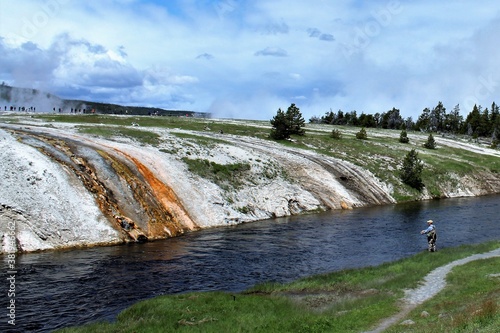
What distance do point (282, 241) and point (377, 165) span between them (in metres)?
44.6

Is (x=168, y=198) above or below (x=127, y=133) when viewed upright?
below

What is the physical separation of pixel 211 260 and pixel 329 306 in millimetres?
13034

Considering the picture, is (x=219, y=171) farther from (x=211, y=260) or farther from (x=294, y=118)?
(x=294, y=118)

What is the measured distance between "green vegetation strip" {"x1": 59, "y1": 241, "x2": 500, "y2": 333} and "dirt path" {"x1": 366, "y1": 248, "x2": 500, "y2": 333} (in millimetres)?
401

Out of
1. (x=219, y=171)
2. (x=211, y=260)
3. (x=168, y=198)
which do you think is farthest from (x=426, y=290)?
(x=219, y=171)

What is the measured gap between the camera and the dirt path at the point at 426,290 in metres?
19.0

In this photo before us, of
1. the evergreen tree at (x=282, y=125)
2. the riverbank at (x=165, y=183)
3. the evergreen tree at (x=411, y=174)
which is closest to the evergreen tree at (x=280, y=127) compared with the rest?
the evergreen tree at (x=282, y=125)

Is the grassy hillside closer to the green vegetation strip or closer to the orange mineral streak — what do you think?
the orange mineral streak

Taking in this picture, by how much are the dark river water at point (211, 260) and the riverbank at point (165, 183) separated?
112 inches

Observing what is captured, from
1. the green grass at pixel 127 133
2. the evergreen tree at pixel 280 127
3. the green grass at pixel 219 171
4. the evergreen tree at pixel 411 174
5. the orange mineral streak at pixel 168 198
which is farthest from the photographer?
the evergreen tree at pixel 280 127

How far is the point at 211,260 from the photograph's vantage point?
33.2m

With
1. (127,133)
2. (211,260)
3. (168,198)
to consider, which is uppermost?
(127,133)

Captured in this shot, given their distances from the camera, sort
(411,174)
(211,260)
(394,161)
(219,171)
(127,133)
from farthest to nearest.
A: 1. (394,161)
2. (411,174)
3. (127,133)
4. (219,171)
5. (211,260)

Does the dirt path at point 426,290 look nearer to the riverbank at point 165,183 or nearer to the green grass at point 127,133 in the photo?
the riverbank at point 165,183
